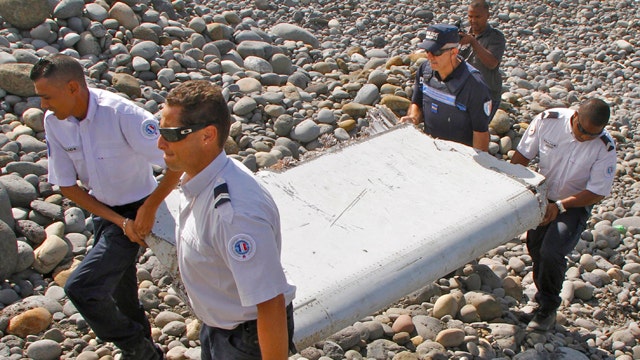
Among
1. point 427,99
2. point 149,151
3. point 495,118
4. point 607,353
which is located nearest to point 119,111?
point 149,151

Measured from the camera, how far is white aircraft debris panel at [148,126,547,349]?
13.3ft

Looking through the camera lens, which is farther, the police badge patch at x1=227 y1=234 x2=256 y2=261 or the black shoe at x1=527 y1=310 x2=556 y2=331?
the black shoe at x1=527 y1=310 x2=556 y2=331

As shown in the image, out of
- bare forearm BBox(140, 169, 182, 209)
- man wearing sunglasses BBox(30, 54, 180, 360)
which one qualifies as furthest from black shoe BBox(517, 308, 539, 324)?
bare forearm BBox(140, 169, 182, 209)

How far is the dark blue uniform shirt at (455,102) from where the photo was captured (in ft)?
17.0

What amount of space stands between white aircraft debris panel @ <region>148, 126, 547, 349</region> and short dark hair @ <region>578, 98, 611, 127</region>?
50cm

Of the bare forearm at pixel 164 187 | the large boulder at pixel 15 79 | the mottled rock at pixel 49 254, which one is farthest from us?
the large boulder at pixel 15 79

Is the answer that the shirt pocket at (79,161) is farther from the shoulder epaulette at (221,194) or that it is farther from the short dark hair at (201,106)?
the shoulder epaulette at (221,194)

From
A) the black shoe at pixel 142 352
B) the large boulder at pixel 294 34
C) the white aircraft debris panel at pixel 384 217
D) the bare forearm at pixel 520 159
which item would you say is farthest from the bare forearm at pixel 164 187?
the large boulder at pixel 294 34

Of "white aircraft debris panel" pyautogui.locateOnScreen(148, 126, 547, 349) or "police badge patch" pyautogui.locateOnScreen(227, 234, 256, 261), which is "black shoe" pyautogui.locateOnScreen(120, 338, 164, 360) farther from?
"police badge patch" pyautogui.locateOnScreen(227, 234, 256, 261)

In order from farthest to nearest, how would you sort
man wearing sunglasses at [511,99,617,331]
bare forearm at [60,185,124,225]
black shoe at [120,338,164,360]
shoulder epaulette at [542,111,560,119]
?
shoulder epaulette at [542,111,560,119], man wearing sunglasses at [511,99,617,331], black shoe at [120,338,164,360], bare forearm at [60,185,124,225]

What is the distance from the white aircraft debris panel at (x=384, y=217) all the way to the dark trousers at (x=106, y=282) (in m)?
0.28

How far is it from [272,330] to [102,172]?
6.29 ft

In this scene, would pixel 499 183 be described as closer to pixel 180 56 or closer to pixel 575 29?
pixel 180 56

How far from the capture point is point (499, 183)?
16.3 feet
